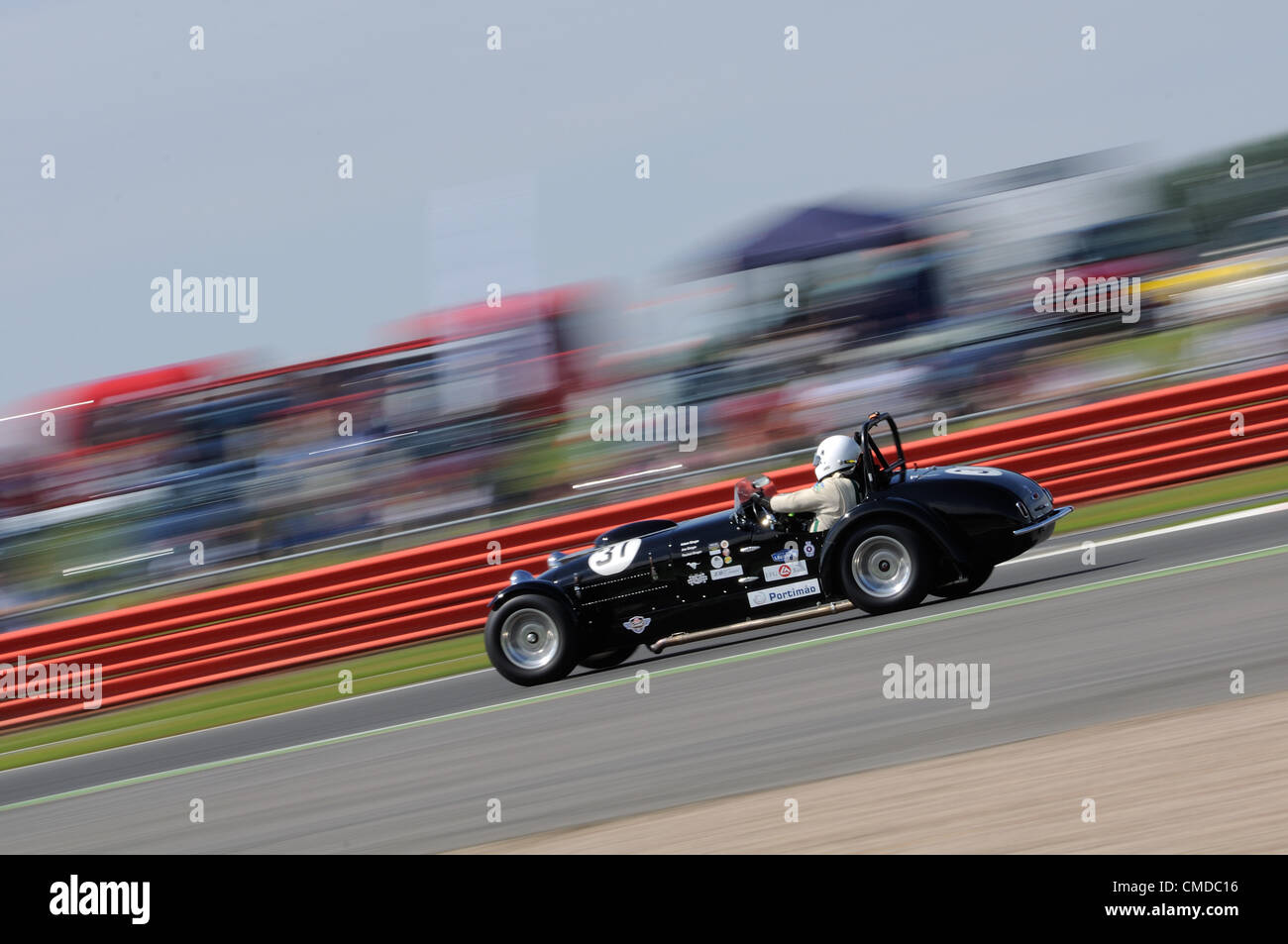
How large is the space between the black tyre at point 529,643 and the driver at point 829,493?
1.57m

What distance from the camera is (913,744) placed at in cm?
568

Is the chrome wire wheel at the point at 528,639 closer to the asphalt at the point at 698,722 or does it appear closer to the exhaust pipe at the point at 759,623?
the asphalt at the point at 698,722

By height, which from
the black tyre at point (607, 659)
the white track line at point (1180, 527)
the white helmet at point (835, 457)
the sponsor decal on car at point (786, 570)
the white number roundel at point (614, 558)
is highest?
the white helmet at point (835, 457)

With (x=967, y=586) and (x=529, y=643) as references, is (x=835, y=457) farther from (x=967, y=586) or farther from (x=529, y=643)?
(x=529, y=643)

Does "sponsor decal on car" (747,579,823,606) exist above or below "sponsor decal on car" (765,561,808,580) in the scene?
below

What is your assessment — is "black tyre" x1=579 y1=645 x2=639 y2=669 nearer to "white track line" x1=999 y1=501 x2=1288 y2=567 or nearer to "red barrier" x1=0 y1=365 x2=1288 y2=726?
"white track line" x1=999 y1=501 x2=1288 y2=567

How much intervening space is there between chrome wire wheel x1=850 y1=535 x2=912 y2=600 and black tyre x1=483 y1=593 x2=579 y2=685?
71.6 inches

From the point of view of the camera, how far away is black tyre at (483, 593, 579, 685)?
862 centimetres

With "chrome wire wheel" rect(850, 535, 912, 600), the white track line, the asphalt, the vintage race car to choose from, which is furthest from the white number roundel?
the white track line

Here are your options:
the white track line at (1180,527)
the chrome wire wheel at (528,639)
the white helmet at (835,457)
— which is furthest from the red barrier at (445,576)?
the white helmet at (835,457)

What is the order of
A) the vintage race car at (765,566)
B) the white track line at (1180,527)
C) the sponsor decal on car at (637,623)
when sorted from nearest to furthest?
the vintage race car at (765,566) < the sponsor decal on car at (637,623) < the white track line at (1180,527)

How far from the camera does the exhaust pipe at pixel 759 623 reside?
815 centimetres

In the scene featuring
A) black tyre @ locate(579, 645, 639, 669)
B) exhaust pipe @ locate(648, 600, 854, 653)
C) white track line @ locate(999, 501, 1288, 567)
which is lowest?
black tyre @ locate(579, 645, 639, 669)
